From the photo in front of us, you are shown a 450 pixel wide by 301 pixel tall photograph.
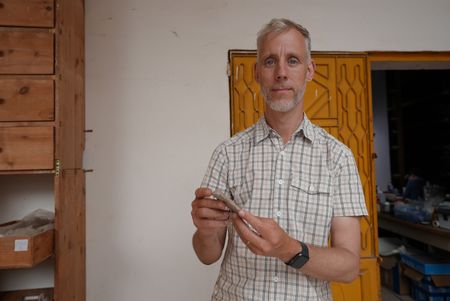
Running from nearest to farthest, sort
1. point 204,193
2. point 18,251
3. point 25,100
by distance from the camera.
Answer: point 204,193
point 18,251
point 25,100

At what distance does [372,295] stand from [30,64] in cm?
261

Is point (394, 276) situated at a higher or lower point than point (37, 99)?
lower

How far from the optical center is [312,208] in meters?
1.10

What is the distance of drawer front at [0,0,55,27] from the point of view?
Result: 64.6 inches

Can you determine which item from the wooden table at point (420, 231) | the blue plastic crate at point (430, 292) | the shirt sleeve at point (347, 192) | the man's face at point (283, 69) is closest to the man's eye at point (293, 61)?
the man's face at point (283, 69)

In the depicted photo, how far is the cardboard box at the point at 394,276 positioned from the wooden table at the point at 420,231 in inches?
14.0

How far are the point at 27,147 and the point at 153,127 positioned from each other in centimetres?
81

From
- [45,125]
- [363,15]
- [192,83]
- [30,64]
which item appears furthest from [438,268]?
[30,64]

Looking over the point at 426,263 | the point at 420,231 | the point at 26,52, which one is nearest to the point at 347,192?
the point at 26,52

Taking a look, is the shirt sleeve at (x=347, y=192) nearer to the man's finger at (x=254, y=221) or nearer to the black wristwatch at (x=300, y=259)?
the black wristwatch at (x=300, y=259)

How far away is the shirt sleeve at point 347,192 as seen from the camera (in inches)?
41.8

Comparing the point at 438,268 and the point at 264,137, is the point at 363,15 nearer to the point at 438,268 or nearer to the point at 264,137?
the point at 264,137

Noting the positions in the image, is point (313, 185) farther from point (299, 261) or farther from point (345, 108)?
point (345, 108)

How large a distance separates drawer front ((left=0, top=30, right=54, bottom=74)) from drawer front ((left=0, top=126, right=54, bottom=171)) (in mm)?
299
